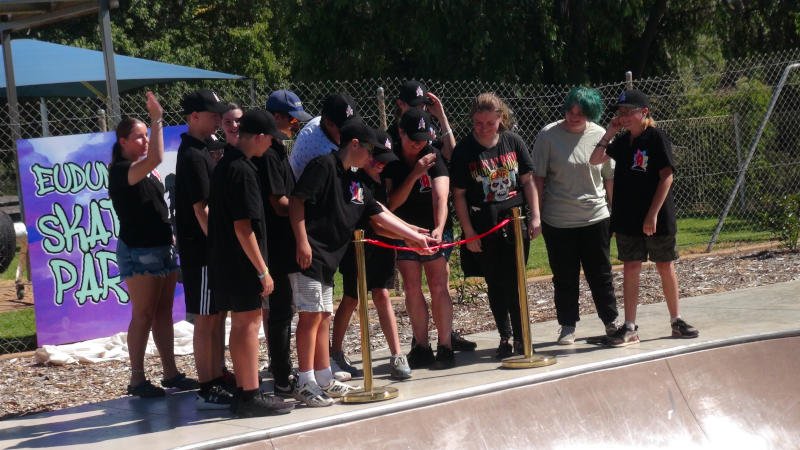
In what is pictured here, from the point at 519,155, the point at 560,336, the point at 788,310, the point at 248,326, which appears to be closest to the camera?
the point at 248,326

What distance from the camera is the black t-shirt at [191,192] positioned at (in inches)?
254

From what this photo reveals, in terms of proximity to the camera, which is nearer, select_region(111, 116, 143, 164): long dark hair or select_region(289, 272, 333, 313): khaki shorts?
select_region(289, 272, 333, 313): khaki shorts

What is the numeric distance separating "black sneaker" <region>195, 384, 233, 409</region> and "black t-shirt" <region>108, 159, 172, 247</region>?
41.8 inches

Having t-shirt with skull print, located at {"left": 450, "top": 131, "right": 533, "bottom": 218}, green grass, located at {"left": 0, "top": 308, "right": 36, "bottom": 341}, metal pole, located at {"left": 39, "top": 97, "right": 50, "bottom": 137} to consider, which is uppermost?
metal pole, located at {"left": 39, "top": 97, "right": 50, "bottom": 137}

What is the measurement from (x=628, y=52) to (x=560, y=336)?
16.8m

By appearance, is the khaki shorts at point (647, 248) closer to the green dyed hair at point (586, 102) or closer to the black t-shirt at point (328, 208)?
the green dyed hair at point (586, 102)

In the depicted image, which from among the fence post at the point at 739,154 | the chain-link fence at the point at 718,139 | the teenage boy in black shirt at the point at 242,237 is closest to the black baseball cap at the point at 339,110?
the teenage boy in black shirt at the point at 242,237

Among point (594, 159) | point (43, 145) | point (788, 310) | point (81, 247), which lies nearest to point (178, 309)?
point (81, 247)

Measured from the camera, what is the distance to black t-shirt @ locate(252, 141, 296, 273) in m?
6.14

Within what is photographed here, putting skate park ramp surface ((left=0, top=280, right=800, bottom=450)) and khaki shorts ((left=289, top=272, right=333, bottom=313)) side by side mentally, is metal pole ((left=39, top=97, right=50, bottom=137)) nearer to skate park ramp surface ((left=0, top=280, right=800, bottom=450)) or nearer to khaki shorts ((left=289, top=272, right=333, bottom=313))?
skate park ramp surface ((left=0, top=280, right=800, bottom=450))

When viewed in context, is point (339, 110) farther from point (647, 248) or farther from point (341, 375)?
point (647, 248)

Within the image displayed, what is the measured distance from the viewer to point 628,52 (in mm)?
23516

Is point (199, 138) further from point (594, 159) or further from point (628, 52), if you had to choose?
point (628, 52)

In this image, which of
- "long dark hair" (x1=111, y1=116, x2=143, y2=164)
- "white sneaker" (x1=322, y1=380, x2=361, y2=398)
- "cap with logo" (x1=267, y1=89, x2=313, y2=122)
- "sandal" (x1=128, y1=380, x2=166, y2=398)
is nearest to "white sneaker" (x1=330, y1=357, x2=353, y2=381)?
"white sneaker" (x1=322, y1=380, x2=361, y2=398)
